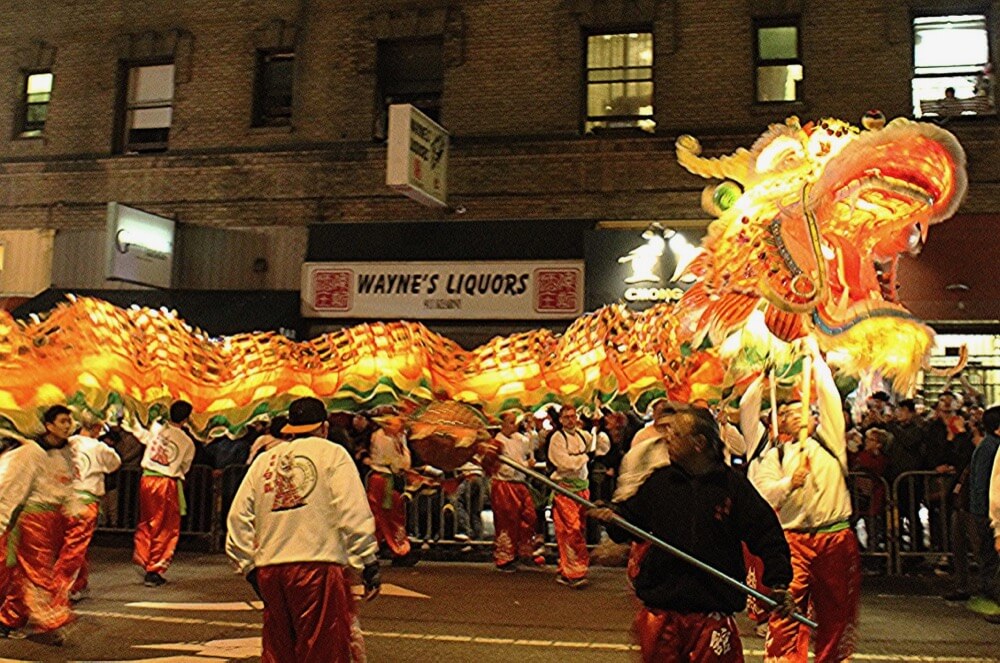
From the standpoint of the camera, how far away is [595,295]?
14875mm

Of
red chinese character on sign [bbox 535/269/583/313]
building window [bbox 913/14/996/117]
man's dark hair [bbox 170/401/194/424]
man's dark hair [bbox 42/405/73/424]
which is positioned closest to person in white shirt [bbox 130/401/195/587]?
man's dark hair [bbox 170/401/194/424]

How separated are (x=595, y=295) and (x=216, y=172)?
659 centimetres

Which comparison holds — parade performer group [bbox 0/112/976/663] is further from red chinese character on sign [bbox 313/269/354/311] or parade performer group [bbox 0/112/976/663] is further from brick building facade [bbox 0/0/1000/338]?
brick building facade [bbox 0/0/1000/338]

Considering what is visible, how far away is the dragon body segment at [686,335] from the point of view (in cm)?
591

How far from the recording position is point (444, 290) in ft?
50.8

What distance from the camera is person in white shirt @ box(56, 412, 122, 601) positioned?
868 centimetres

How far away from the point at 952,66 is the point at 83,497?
12.8 m

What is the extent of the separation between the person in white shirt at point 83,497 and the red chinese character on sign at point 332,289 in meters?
6.20

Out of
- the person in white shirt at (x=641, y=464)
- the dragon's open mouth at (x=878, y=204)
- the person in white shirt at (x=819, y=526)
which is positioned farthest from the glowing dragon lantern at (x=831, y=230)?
the person in white shirt at (x=641, y=464)

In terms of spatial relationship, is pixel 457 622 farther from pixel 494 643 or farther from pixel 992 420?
pixel 992 420

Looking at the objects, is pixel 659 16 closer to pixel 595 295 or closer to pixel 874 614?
pixel 595 295

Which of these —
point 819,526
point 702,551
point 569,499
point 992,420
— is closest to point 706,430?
point 702,551

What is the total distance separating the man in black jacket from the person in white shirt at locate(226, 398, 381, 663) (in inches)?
59.4

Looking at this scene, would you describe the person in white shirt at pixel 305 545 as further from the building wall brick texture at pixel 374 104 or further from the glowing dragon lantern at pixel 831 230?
the building wall brick texture at pixel 374 104
